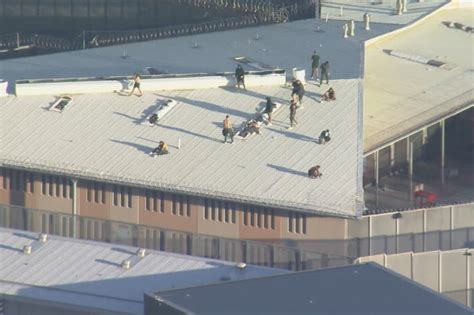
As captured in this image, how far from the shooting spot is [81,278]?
103062 millimetres

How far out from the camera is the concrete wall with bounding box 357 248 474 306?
111875mm

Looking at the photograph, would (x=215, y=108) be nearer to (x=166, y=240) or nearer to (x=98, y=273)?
(x=166, y=240)

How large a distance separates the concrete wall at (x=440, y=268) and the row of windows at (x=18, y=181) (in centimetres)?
1649

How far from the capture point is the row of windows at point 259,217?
11569 centimetres

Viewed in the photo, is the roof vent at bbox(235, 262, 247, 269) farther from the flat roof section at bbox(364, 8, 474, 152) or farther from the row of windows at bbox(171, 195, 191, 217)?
the flat roof section at bbox(364, 8, 474, 152)

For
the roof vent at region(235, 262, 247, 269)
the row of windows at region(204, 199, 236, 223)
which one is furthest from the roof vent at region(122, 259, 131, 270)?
the row of windows at region(204, 199, 236, 223)

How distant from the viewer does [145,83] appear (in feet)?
416

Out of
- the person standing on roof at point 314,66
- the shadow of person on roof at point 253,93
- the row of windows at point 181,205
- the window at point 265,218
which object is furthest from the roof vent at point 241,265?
the person standing on roof at point 314,66

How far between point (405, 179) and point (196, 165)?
41.7 ft

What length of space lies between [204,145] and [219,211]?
5.20m

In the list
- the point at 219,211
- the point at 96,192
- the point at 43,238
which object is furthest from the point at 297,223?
the point at 43,238

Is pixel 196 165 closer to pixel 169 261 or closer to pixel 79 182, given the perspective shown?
pixel 79 182

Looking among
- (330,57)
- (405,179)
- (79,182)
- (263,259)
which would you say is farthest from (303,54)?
(263,259)

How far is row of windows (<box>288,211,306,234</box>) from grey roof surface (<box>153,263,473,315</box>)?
52.0ft
